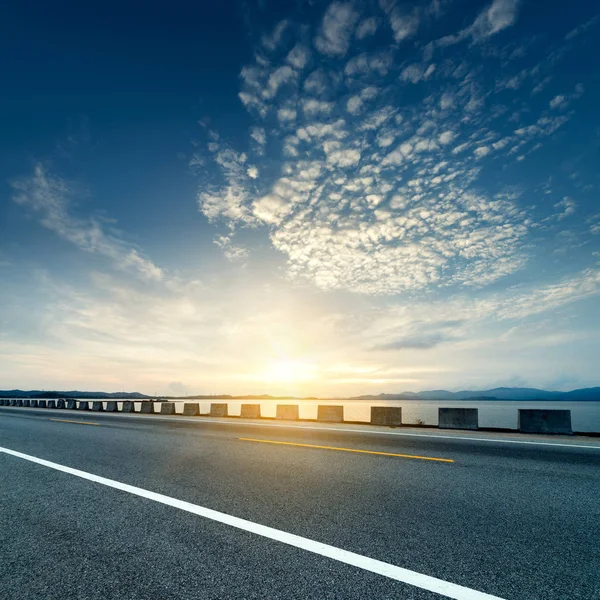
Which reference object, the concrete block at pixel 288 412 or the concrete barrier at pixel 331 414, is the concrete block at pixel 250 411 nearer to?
the concrete block at pixel 288 412

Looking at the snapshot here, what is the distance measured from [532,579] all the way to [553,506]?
2.13m

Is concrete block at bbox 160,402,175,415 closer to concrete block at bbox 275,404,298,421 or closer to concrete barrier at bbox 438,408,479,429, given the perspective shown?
concrete block at bbox 275,404,298,421

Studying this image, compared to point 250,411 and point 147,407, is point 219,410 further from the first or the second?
point 147,407

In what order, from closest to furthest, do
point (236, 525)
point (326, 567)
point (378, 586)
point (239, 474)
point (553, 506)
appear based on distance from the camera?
point (378, 586) < point (326, 567) < point (236, 525) < point (553, 506) < point (239, 474)

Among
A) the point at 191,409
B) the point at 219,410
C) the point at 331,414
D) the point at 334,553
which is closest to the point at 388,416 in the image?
the point at 331,414

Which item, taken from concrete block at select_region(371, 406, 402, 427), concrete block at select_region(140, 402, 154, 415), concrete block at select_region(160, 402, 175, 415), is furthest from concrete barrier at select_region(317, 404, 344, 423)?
concrete block at select_region(140, 402, 154, 415)

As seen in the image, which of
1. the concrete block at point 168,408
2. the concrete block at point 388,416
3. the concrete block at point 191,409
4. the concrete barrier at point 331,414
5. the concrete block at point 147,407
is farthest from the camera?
the concrete block at point 147,407

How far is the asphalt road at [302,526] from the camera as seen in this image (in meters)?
2.77

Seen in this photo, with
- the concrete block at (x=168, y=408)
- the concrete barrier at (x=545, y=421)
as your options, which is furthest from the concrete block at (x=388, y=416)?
the concrete block at (x=168, y=408)

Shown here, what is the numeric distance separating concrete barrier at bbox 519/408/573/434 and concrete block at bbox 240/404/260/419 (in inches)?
453

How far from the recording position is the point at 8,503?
493 centimetres

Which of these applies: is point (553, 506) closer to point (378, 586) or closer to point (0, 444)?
point (378, 586)

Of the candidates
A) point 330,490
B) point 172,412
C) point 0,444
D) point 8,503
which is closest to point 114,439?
point 0,444

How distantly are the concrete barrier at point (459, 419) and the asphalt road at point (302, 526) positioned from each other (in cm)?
547
